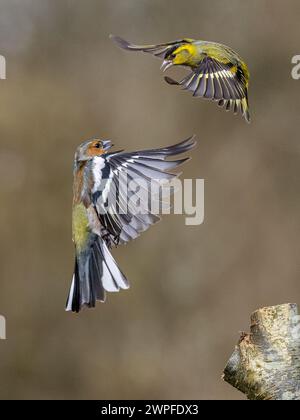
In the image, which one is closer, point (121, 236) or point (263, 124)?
point (121, 236)

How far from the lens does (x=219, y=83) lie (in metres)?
1.63

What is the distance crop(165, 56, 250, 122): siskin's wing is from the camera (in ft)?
5.19

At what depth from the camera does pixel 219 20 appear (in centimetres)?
552

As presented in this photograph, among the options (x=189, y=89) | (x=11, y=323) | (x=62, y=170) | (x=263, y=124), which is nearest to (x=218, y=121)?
(x=263, y=124)

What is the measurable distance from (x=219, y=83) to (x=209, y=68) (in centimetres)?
7

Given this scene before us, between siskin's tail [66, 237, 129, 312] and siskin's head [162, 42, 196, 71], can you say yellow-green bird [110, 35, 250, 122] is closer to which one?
siskin's head [162, 42, 196, 71]

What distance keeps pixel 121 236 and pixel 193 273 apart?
3.96 meters

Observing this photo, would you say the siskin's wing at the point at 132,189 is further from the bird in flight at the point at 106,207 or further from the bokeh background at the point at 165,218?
the bokeh background at the point at 165,218

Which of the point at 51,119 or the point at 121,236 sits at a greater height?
the point at 51,119

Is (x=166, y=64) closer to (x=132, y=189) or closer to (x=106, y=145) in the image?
(x=132, y=189)

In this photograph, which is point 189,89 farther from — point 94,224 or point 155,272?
point 155,272

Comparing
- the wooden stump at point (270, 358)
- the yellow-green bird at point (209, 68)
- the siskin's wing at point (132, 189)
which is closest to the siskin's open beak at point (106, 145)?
the siskin's wing at point (132, 189)

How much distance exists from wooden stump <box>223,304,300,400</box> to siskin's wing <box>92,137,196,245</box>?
31 cm

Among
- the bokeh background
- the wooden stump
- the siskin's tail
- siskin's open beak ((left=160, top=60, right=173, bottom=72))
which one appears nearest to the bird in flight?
the siskin's tail
